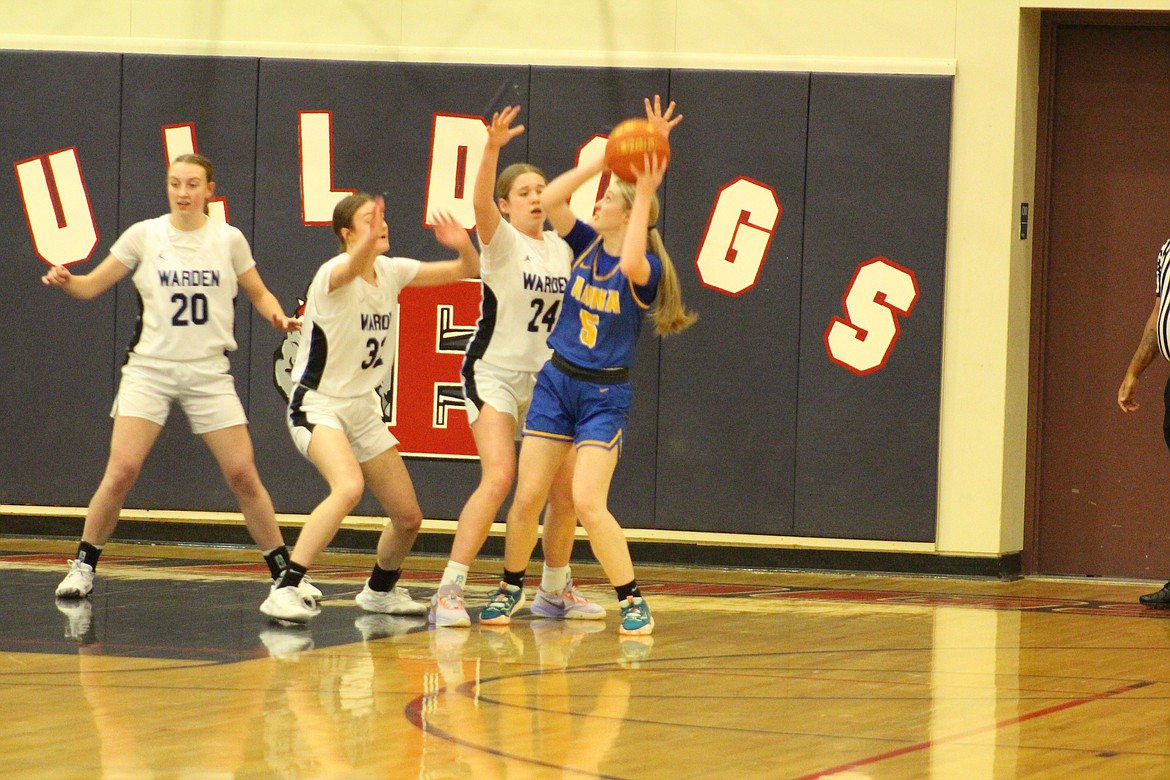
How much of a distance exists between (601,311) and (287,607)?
1693mm

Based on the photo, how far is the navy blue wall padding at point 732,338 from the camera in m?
9.32

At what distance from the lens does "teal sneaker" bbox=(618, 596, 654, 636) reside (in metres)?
6.35

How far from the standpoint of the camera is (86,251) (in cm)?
992

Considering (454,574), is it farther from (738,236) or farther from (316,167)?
(316,167)

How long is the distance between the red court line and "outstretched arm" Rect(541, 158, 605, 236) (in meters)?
2.62

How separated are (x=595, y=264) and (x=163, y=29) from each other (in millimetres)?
4662

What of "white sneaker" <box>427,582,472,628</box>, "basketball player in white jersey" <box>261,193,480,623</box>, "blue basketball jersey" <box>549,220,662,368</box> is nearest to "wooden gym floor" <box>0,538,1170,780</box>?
"white sneaker" <box>427,582,472,628</box>

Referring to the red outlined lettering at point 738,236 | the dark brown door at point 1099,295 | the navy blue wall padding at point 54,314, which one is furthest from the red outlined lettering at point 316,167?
the dark brown door at point 1099,295

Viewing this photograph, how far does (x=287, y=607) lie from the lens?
248 inches

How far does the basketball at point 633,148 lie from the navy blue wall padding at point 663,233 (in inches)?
125

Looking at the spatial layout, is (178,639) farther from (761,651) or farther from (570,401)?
(761,651)

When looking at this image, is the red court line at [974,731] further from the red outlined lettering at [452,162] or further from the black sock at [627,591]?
the red outlined lettering at [452,162]

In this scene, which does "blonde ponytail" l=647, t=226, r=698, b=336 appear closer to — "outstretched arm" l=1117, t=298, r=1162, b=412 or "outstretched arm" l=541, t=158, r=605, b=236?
"outstretched arm" l=541, t=158, r=605, b=236

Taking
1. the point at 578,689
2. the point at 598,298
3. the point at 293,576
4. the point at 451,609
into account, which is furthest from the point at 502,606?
the point at 578,689
